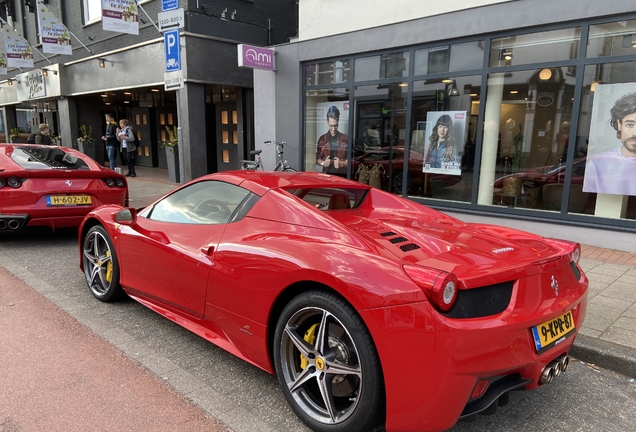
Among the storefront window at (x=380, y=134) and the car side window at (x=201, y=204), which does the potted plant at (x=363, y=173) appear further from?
the car side window at (x=201, y=204)

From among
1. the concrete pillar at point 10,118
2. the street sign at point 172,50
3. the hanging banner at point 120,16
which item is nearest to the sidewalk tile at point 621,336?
the street sign at point 172,50

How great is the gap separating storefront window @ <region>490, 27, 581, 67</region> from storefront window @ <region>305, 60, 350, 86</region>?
9.77 ft

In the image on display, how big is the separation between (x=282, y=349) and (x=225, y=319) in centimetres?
51

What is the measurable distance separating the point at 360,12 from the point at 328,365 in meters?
7.62

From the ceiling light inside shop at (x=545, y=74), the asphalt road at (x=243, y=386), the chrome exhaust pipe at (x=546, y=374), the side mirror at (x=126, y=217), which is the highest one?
the ceiling light inside shop at (x=545, y=74)

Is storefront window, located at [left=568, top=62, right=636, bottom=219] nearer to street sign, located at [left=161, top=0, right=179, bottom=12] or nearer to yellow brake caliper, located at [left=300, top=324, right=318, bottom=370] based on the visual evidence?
yellow brake caliper, located at [left=300, top=324, right=318, bottom=370]

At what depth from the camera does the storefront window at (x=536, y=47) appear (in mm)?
6293

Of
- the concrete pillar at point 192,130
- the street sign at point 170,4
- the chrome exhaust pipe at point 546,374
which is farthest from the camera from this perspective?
the concrete pillar at point 192,130

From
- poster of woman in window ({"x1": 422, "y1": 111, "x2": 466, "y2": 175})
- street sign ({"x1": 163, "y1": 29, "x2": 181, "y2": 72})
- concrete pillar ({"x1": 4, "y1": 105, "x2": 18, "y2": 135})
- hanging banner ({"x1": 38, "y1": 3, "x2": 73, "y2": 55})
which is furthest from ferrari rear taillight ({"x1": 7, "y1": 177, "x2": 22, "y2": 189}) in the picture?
concrete pillar ({"x1": 4, "y1": 105, "x2": 18, "y2": 135})

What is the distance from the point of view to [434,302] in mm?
1933

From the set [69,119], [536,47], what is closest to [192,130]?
[536,47]

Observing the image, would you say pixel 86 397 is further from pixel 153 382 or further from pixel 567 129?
pixel 567 129

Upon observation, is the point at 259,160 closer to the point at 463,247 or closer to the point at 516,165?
the point at 516,165

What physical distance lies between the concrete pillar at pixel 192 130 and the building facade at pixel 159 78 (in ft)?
0.09
